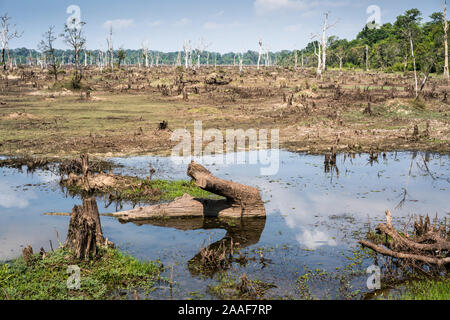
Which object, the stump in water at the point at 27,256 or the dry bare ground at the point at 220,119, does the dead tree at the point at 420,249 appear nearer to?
the stump in water at the point at 27,256

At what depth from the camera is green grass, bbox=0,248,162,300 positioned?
24.6ft

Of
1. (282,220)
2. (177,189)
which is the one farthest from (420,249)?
(177,189)

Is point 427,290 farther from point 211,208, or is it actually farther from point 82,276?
point 82,276

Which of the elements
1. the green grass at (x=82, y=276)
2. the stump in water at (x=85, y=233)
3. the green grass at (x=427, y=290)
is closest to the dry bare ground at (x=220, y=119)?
the stump in water at (x=85, y=233)

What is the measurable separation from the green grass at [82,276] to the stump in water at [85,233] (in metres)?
0.19

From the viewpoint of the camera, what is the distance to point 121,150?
19.7m

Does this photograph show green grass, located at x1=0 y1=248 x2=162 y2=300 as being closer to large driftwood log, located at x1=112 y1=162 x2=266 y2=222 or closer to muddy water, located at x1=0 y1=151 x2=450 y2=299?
muddy water, located at x1=0 y1=151 x2=450 y2=299

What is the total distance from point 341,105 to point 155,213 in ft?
70.6

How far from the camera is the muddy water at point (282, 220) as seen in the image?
852 cm

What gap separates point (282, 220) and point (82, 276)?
214 inches

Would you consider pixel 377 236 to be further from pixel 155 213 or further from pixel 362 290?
pixel 155 213

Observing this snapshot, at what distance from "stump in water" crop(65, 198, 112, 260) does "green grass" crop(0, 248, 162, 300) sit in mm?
187

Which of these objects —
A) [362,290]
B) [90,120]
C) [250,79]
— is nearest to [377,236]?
[362,290]

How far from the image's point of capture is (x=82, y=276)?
8047 mm
